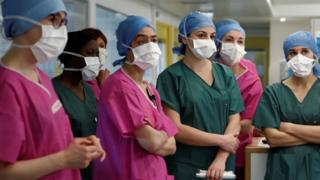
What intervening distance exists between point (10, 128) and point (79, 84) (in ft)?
3.15

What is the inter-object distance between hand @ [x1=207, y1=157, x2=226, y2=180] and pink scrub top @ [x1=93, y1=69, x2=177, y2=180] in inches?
11.0

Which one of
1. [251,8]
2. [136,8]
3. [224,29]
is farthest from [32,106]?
[251,8]

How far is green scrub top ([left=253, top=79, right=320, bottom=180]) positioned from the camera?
2.00 meters

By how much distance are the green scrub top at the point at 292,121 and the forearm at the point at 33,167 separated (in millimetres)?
1144

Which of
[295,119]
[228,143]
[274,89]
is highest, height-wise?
[274,89]

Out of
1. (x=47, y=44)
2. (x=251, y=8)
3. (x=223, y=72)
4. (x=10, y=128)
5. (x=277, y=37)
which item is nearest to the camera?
(x=10, y=128)

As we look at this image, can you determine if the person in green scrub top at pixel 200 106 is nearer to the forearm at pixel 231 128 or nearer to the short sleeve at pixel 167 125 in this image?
the forearm at pixel 231 128

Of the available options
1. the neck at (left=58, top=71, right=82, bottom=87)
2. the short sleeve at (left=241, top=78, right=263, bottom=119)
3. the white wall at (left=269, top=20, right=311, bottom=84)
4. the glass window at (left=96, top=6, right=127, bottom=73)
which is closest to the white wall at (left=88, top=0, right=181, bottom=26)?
the glass window at (left=96, top=6, right=127, bottom=73)

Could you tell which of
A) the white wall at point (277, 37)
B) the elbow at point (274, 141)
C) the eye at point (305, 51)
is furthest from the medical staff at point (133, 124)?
the white wall at point (277, 37)

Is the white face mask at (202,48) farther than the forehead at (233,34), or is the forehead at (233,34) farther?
the forehead at (233,34)

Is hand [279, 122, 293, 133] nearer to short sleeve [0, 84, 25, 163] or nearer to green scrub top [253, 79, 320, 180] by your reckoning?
green scrub top [253, 79, 320, 180]

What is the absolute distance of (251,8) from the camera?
5.48 m

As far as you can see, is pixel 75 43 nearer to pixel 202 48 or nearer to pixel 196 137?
pixel 202 48

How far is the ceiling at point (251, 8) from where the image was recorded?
5023 millimetres
